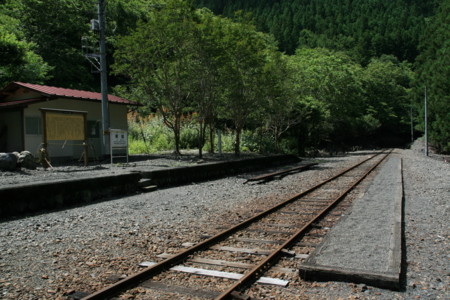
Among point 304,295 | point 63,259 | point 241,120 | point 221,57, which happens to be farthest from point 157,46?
point 304,295

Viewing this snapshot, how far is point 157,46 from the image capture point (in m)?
18.9

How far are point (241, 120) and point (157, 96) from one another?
197 inches

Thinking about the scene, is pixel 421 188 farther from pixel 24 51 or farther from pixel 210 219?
pixel 24 51

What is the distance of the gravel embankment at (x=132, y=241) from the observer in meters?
4.38

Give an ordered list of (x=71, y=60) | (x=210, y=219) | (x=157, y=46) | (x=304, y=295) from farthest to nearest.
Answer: (x=71, y=60)
(x=157, y=46)
(x=210, y=219)
(x=304, y=295)

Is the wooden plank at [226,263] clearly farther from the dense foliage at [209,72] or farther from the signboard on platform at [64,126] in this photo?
the dense foliage at [209,72]

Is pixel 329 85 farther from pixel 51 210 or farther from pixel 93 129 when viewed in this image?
pixel 51 210

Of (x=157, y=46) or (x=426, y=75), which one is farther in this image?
(x=426, y=75)

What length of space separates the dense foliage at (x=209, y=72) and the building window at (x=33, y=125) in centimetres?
406

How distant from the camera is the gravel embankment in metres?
4.38

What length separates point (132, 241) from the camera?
6375 mm

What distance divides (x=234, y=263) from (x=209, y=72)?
1583 centimetres

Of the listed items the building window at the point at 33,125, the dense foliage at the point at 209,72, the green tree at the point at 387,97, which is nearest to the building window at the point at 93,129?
the dense foliage at the point at 209,72

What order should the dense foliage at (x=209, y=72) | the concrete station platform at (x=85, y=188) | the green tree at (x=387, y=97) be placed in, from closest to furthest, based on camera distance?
the concrete station platform at (x=85, y=188), the dense foliage at (x=209, y=72), the green tree at (x=387, y=97)
